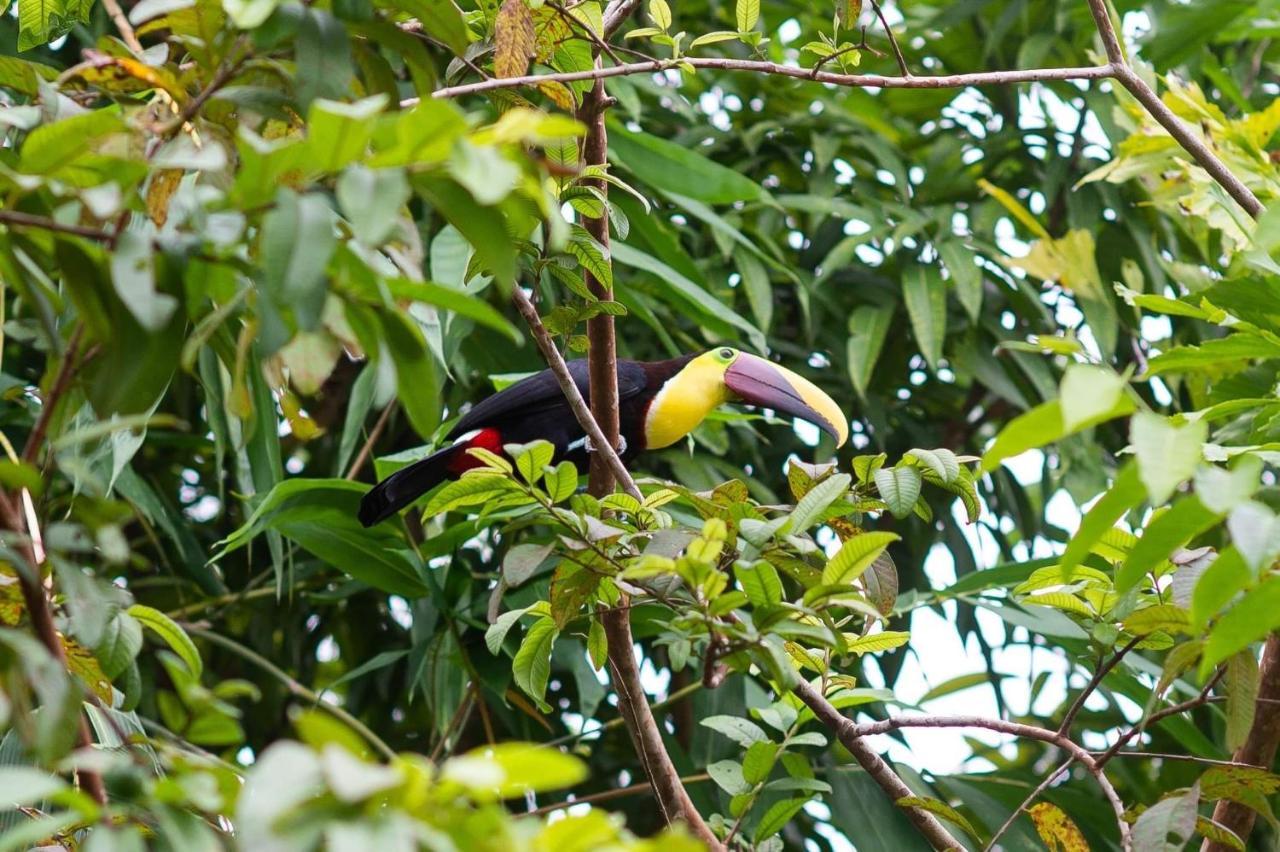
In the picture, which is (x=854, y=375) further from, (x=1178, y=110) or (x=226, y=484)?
(x=226, y=484)

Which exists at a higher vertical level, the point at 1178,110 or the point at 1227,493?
the point at 1227,493

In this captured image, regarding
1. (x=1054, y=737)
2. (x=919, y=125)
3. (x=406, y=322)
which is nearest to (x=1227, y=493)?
(x=406, y=322)

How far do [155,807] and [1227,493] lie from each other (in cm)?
64

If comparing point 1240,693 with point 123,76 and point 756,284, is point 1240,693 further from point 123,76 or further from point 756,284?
point 756,284

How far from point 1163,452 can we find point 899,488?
59 cm

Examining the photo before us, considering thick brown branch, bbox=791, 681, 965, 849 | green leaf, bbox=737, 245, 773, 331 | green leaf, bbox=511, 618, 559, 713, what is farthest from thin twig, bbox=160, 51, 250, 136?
green leaf, bbox=737, 245, 773, 331

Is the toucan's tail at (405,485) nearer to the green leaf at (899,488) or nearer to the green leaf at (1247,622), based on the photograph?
the green leaf at (899,488)

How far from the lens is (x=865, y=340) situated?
2.82 meters

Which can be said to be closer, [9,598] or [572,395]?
[9,598]

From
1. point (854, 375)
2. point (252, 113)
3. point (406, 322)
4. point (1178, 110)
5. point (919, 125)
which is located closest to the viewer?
point (406, 322)

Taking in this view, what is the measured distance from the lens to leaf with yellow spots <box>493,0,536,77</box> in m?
1.43

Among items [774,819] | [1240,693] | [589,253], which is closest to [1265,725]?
[1240,693]

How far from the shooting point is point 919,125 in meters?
3.56

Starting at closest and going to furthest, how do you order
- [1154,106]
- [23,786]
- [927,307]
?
[23,786]
[1154,106]
[927,307]
